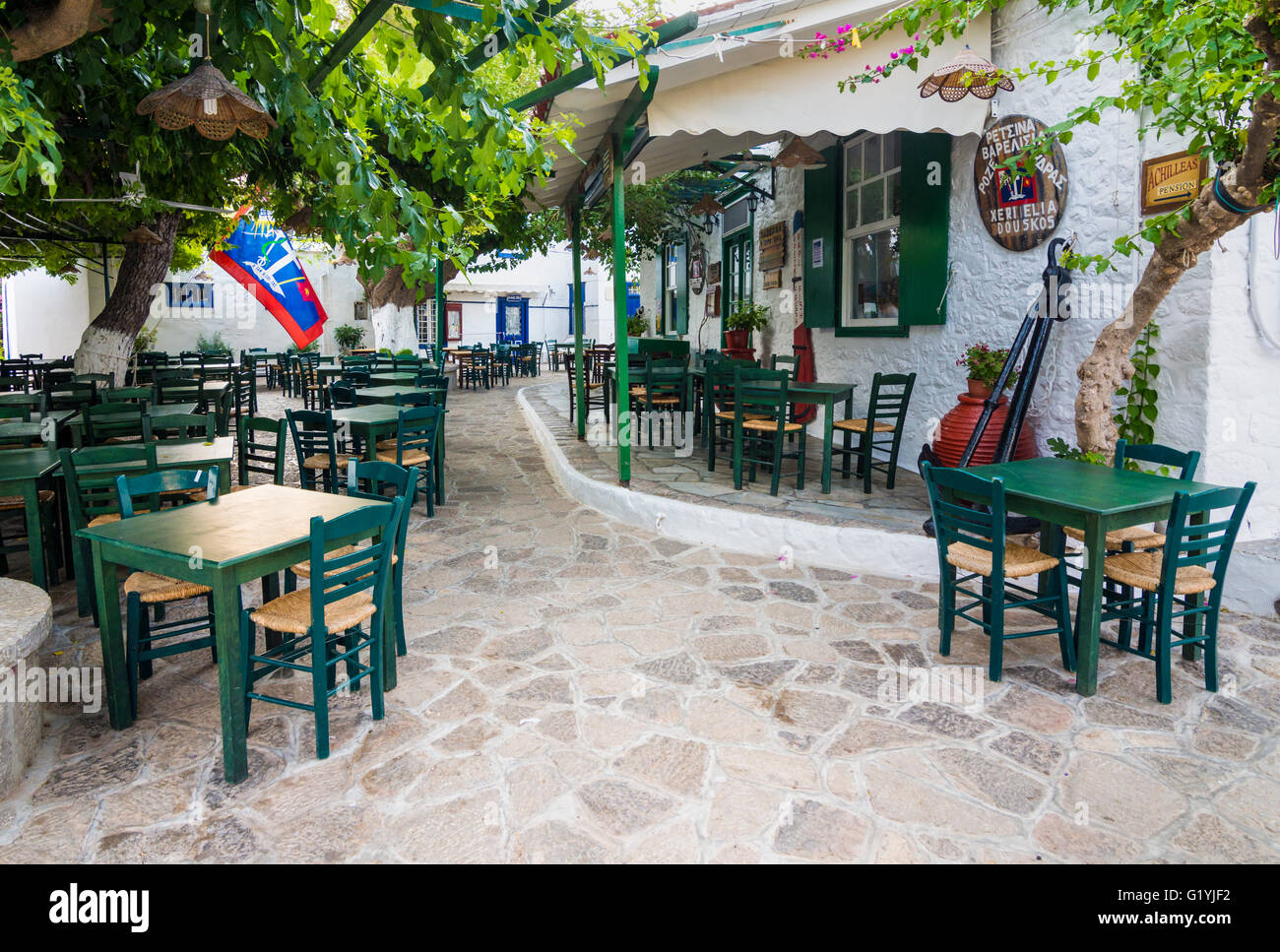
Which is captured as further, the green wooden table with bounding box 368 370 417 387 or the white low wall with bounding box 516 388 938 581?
the green wooden table with bounding box 368 370 417 387

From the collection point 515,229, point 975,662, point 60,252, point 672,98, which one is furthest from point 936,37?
point 60,252

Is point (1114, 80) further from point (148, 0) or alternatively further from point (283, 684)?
point (283, 684)

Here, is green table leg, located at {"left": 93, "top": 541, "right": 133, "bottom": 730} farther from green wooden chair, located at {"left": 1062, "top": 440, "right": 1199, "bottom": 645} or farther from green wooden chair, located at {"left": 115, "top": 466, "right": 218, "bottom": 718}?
green wooden chair, located at {"left": 1062, "top": 440, "right": 1199, "bottom": 645}

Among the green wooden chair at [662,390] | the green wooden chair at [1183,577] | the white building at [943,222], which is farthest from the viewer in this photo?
the green wooden chair at [662,390]

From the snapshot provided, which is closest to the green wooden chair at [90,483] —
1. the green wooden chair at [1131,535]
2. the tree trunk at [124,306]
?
the green wooden chair at [1131,535]

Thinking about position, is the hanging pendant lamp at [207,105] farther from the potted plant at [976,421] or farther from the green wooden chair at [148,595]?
the potted plant at [976,421]

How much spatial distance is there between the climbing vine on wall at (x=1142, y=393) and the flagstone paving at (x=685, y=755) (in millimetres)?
1287

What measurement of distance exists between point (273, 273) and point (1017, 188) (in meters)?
7.02

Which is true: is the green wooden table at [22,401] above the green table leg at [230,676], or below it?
above

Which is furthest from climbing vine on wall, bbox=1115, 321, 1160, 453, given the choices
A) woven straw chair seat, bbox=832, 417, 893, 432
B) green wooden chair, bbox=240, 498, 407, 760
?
green wooden chair, bbox=240, 498, 407, 760

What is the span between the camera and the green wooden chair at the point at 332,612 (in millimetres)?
2701

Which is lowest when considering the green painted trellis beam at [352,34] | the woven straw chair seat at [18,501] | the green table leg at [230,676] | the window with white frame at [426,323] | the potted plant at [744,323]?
the green table leg at [230,676]

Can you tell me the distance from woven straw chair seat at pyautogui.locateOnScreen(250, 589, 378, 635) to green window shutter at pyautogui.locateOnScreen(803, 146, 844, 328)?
6.00 metres

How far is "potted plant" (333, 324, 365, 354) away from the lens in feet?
70.0
